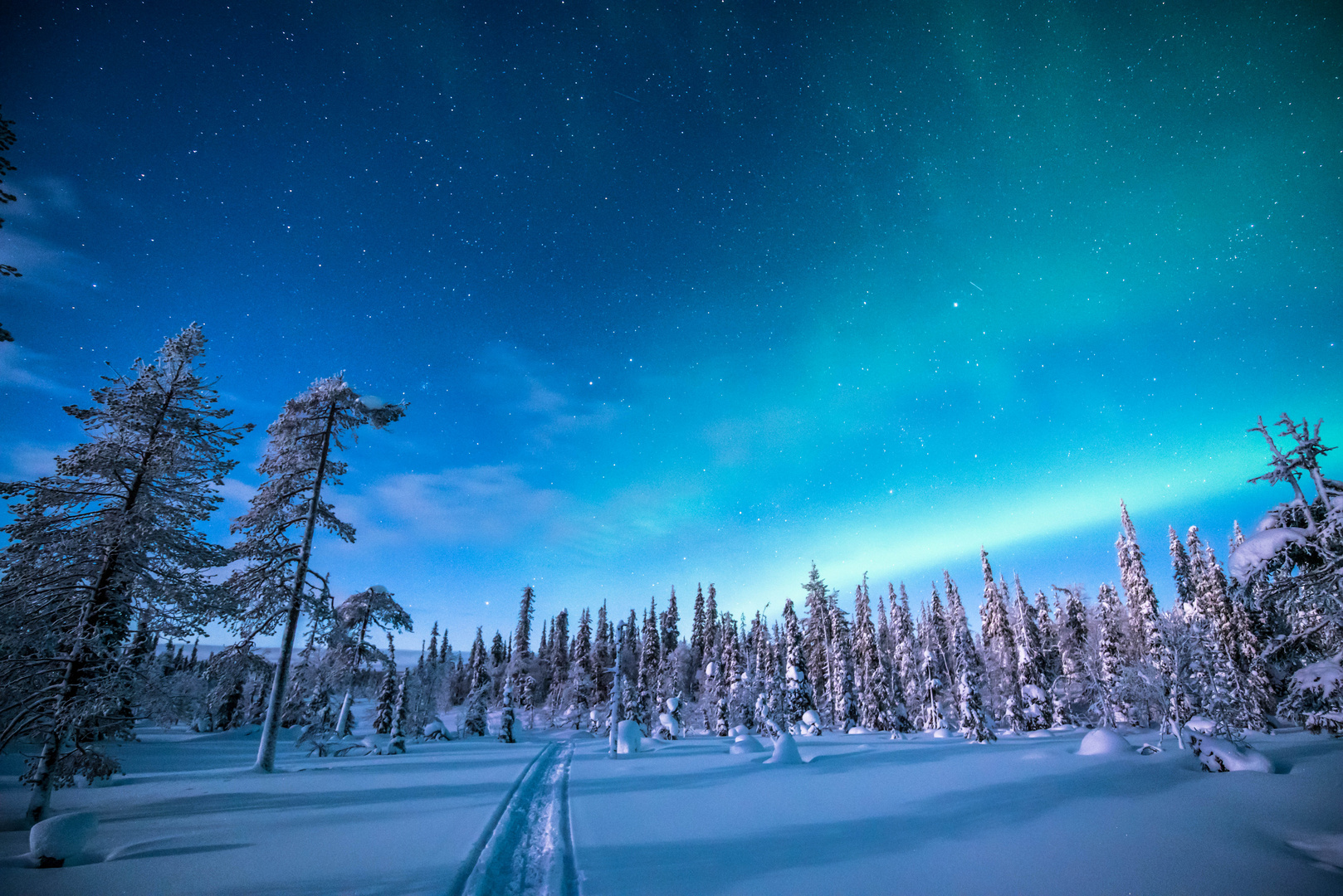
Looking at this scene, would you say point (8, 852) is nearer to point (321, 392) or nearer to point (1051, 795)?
point (321, 392)

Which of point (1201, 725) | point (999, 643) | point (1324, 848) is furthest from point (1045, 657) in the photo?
point (1324, 848)

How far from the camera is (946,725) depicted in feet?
121

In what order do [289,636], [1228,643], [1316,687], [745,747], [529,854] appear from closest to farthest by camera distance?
→ 1. [529,854]
2. [1316,687]
3. [289,636]
4. [745,747]
5. [1228,643]

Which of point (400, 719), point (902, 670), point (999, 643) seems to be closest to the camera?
point (400, 719)

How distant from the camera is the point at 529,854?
25.7ft

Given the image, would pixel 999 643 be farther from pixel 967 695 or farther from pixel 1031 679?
pixel 967 695

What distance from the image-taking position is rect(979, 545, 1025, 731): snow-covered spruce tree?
43.8 meters

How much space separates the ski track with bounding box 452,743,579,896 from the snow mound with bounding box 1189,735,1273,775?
16644 mm

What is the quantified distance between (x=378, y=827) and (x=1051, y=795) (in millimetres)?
13677

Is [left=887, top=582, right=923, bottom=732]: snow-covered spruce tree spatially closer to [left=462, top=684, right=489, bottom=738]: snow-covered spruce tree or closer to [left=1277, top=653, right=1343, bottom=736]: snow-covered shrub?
[left=1277, top=653, right=1343, bottom=736]: snow-covered shrub

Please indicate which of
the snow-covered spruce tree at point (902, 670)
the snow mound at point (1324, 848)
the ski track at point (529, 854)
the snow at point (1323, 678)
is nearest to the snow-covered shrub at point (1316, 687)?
the snow at point (1323, 678)

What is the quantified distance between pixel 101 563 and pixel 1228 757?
1088 inches

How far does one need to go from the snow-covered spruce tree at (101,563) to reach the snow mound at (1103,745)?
2579 cm

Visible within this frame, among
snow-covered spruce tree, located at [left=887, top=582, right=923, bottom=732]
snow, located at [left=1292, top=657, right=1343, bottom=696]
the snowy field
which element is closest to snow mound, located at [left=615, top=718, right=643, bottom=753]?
the snowy field
